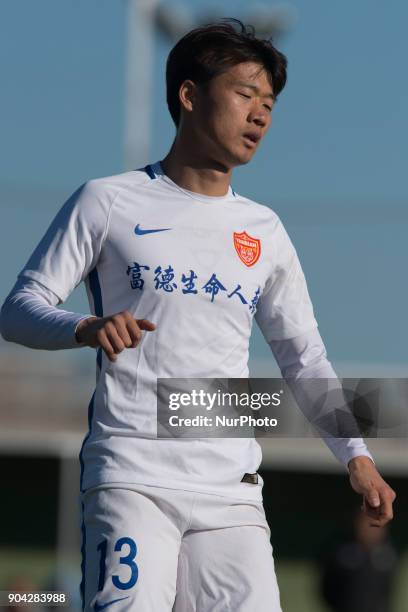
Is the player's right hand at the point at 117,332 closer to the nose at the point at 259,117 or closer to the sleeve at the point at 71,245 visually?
the sleeve at the point at 71,245

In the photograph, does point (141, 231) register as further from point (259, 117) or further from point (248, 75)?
point (248, 75)

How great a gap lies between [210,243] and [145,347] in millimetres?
474

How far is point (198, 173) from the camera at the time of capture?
522 centimetres

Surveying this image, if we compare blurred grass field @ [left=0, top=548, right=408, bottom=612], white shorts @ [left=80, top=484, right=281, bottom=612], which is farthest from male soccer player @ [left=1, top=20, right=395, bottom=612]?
blurred grass field @ [left=0, top=548, right=408, bottom=612]

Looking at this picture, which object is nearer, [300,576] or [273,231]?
[273,231]

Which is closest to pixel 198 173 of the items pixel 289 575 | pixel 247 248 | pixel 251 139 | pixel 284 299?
pixel 251 139

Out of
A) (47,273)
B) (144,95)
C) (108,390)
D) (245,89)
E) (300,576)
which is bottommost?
(300,576)

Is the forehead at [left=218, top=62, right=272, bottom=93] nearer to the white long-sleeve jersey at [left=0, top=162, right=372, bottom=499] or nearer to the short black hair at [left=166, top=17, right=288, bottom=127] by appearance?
the short black hair at [left=166, top=17, right=288, bottom=127]

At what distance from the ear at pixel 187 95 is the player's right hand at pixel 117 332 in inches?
47.0

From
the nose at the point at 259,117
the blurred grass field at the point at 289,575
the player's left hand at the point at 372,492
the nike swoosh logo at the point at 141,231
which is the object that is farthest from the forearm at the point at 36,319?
the blurred grass field at the point at 289,575

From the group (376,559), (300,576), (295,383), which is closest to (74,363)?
(300,576)

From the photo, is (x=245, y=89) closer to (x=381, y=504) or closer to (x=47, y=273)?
(x=47, y=273)

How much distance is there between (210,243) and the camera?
199 inches

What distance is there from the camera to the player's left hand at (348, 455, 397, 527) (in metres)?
4.98
